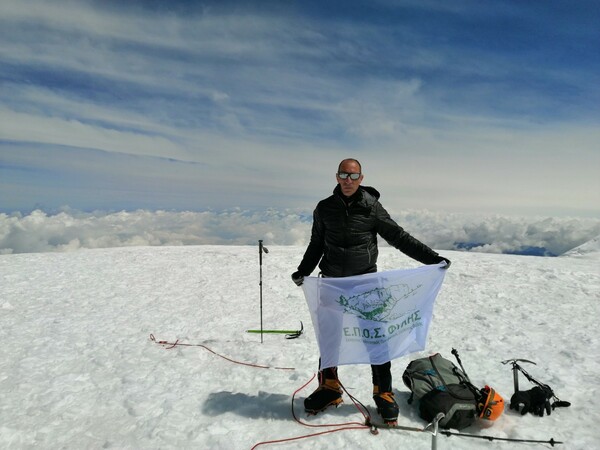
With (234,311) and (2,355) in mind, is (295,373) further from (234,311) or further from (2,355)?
(2,355)

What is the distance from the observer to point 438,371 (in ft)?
18.8

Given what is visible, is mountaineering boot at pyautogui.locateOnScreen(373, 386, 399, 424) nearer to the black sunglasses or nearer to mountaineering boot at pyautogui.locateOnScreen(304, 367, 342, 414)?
mountaineering boot at pyautogui.locateOnScreen(304, 367, 342, 414)

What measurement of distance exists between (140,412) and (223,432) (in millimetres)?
1499

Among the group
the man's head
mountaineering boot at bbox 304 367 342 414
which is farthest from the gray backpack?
the man's head

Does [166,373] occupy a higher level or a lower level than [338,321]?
lower

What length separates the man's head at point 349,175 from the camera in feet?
16.1

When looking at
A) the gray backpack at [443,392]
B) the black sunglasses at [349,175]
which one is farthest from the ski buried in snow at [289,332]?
the black sunglasses at [349,175]

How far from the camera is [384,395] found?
17.3ft

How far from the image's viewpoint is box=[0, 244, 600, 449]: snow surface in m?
5.21

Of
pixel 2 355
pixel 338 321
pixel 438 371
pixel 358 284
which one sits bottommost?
pixel 2 355

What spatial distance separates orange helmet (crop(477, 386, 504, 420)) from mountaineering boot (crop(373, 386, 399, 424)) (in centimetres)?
109

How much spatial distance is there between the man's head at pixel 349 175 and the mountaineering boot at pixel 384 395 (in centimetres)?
250

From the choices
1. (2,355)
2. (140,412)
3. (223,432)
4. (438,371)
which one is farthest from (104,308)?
(438,371)

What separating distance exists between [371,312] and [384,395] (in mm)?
1148
